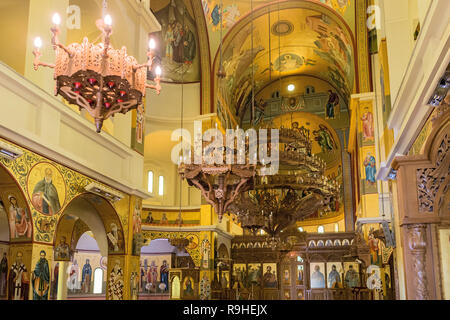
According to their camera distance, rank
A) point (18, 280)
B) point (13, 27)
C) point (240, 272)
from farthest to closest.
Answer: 1. point (240, 272)
2. point (13, 27)
3. point (18, 280)

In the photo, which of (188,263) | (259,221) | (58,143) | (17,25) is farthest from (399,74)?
(188,263)

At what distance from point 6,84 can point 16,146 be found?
836 mm

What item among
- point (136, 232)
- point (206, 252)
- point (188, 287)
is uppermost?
point (136, 232)

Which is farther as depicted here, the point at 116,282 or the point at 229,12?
the point at 229,12

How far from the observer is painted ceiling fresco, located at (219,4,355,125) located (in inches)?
645

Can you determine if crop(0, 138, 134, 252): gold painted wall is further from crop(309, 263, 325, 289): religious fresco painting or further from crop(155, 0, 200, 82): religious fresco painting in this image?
crop(309, 263, 325, 289): religious fresco painting

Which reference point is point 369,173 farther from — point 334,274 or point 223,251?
point 223,251

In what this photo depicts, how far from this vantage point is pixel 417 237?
5.18 meters

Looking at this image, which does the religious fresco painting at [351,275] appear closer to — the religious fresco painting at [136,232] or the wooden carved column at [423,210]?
the religious fresco painting at [136,232]

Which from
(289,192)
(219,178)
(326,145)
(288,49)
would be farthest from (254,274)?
(219,178)

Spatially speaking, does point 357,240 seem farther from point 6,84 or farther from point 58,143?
point 6,84

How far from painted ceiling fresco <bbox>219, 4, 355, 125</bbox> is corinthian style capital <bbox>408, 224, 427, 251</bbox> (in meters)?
9.94

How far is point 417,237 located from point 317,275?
48.4 ft
